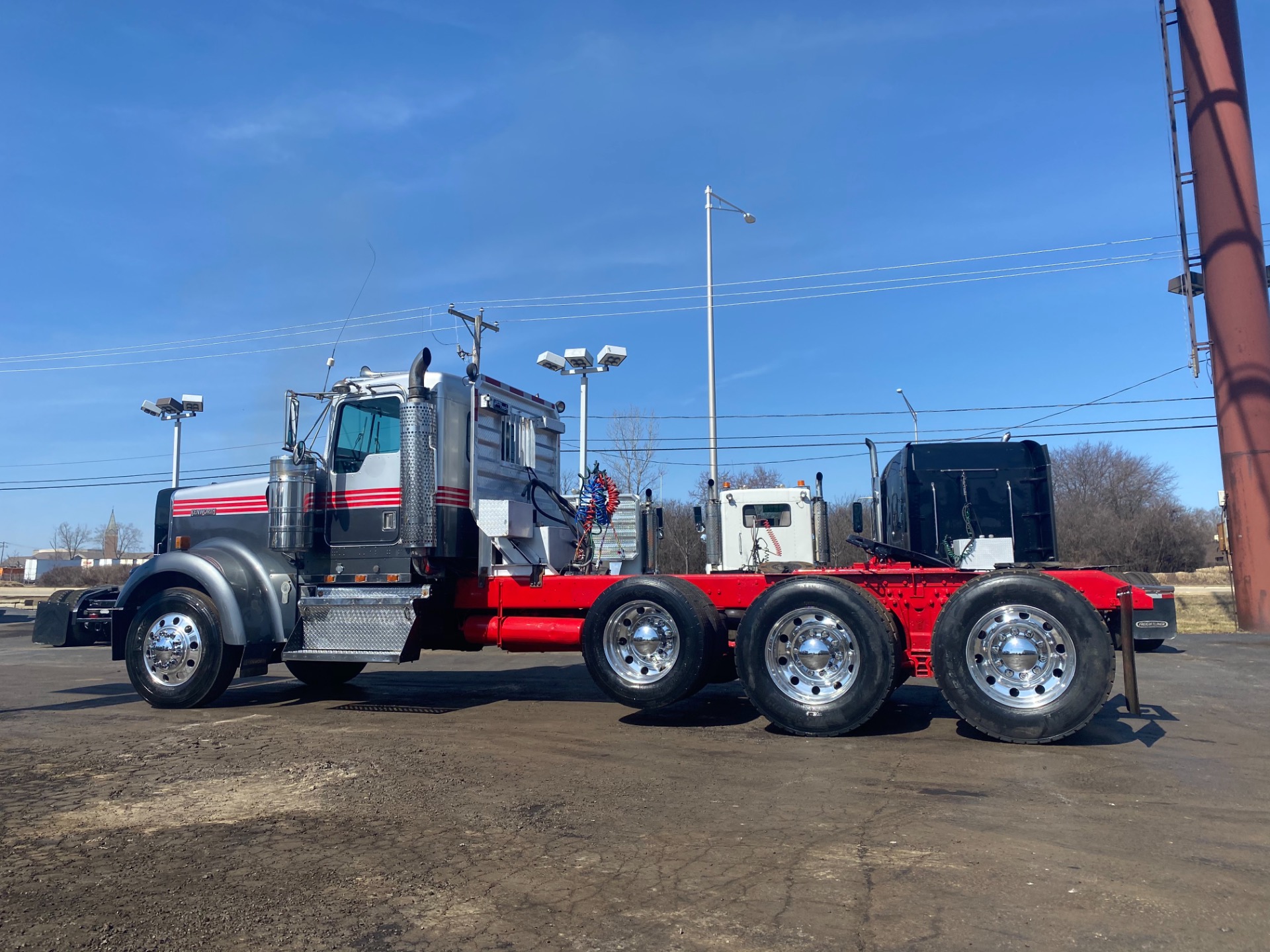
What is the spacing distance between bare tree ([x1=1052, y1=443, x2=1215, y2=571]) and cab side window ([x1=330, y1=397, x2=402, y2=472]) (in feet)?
131

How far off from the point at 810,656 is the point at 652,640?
1293 mm

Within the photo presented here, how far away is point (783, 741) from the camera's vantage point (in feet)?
23.5

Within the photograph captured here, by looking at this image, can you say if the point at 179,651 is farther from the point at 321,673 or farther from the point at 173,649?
the point at 321,673

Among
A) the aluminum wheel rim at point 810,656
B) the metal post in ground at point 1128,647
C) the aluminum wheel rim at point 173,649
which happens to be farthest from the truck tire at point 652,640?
the aluminum wheel rim at point 173,649

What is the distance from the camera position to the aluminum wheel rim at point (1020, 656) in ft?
21.8

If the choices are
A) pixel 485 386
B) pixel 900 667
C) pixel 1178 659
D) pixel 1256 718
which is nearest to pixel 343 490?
pixel 485 386

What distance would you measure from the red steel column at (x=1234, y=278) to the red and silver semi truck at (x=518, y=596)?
814 cm

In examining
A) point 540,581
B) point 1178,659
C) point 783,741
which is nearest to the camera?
point 783,741

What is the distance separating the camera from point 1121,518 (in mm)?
52219

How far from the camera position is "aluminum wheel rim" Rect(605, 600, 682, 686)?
758cm

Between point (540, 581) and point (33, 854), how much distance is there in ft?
15.1

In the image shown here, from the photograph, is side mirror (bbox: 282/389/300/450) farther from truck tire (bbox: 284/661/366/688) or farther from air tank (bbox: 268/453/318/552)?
truck tire (bbox: 284/661/366/688)

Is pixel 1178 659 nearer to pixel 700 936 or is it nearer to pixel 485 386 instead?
pixel 485 386

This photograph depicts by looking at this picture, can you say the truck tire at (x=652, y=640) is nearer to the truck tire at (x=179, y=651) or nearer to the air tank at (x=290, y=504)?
the air tank at (x=290, y=504)
